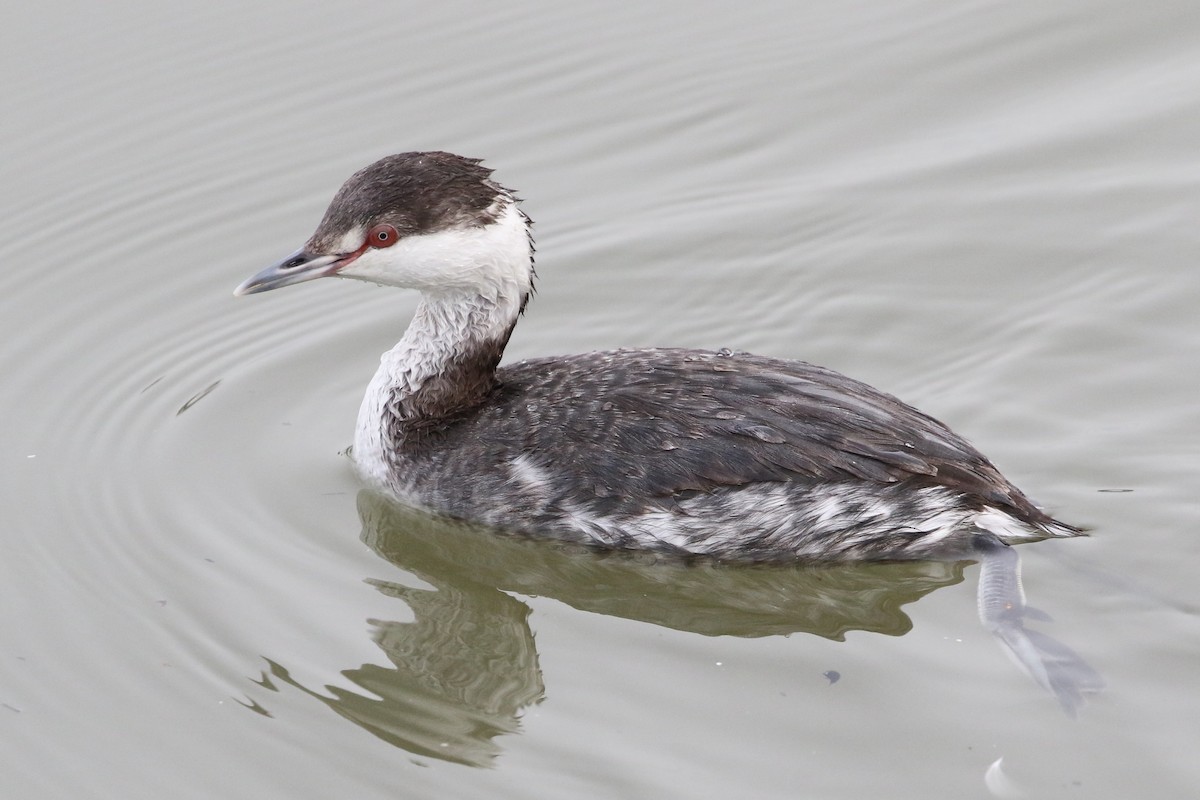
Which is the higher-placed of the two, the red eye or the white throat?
the red eye

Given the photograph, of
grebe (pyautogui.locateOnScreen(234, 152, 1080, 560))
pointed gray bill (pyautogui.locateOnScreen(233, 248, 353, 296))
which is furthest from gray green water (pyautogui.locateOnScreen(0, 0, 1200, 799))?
pointed gray bill (pyautogui.locateOnScreen(233, 248, 353, 296))

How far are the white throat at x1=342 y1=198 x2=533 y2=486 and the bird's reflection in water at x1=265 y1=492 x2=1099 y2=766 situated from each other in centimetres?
55

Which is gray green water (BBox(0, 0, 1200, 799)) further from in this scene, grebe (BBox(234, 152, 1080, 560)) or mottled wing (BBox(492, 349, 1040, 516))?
mottled wing (BBox(492, 349, 1040, 516))

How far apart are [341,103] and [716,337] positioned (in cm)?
327

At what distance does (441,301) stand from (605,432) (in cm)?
113

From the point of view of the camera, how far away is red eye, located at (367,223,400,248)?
7.33m

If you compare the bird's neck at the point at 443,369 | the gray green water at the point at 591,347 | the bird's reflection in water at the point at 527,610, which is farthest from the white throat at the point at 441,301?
the bird's reflection in water at the point at 527,610

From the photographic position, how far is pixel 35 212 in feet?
32.4

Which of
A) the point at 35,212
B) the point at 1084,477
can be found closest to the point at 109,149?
the point at 35,212

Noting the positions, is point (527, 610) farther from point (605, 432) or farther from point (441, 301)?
point (441, 301)

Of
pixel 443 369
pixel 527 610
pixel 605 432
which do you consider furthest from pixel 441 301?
pixel 527 610

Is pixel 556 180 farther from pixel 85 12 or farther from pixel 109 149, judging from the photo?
pixel 85 12

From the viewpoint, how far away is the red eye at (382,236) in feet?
24.1

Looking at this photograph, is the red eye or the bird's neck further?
the bird's neck
